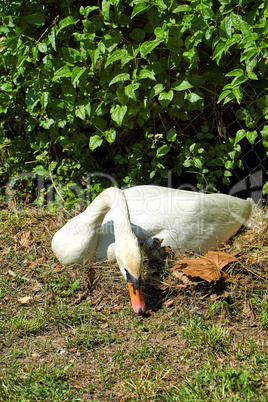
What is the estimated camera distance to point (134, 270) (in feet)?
8.98

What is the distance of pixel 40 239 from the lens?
399 centimetres

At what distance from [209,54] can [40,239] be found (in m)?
2.42

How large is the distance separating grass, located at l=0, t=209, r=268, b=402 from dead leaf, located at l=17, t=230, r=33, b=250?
0.92 feet

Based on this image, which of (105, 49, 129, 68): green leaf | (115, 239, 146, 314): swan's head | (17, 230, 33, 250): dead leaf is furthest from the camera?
(17, 230, 33, 250): dead leaf

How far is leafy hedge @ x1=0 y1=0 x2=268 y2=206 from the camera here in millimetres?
3320

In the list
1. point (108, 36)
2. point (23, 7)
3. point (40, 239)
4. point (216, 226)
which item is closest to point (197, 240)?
point (216, 226)

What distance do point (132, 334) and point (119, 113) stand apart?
197cm

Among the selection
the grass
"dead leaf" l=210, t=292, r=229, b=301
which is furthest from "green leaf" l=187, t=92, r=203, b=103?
"dead leaf" l=210, t=292, r=229, b=301

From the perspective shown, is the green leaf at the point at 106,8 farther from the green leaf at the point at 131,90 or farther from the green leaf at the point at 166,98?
the green leaf at the point at 166,98

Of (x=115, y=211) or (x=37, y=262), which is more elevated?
(x=115, y=211)

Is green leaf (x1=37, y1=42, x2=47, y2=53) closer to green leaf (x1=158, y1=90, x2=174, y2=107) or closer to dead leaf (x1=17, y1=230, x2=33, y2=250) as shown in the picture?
green leaf (x1=158, y1=90, x2=174, y2=107)

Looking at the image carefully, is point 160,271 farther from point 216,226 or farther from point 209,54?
point 209,54

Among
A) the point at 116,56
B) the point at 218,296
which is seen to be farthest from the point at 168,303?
the point at 116,56

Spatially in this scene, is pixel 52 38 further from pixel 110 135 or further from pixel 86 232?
pixel 86 232
